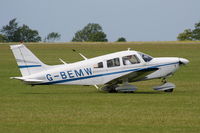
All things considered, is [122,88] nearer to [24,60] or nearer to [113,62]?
[113,62]

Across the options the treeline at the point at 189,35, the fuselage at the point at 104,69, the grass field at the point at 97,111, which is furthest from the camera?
the treeline at the point at 189,35

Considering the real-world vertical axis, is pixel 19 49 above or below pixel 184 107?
above

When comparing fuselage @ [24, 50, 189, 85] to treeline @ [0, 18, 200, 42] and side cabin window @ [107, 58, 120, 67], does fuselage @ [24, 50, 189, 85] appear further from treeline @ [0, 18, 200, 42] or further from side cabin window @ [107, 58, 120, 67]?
treeline @ [0, 18, 200, 42]

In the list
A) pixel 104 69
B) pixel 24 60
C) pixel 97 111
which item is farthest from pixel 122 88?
pixel 97 111

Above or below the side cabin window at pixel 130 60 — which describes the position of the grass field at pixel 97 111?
below

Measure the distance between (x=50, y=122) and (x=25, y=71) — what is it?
20.3ft

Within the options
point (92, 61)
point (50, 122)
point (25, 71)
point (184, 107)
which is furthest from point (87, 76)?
point (50, 122)

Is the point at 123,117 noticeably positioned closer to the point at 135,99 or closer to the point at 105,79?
the point at 135,99

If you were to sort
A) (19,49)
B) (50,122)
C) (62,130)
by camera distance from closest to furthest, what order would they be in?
(62,130)
(50,122)
(19,49)

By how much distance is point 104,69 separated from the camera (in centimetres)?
1975

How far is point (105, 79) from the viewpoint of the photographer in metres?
19.8

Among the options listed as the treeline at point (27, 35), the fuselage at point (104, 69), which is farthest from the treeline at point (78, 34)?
the fuselage at point (104, 69)

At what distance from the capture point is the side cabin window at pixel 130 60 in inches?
778

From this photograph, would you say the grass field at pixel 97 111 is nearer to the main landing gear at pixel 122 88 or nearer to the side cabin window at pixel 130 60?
the main landing gear at pixel 122 88
